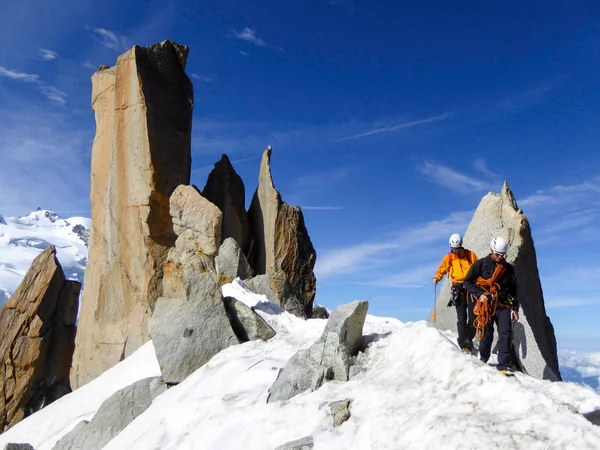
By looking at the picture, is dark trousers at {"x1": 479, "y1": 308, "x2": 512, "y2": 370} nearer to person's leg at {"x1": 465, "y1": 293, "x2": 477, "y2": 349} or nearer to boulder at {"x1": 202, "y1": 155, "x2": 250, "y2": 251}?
person's leg at {"x1": 465, "y1": 293, "x2": 477, "y2": 349}

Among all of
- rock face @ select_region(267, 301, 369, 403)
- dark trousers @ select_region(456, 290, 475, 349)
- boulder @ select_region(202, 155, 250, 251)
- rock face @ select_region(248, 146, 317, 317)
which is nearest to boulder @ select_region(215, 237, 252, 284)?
rock face @ select_region(248, 146, 317, 317)

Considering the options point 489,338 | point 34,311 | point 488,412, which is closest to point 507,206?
point 489,338

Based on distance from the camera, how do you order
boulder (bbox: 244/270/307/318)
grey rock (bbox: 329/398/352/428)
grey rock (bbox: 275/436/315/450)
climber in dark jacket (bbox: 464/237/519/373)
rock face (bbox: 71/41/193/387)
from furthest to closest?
rock face (bbox: 71/41/193/387), boulder (bbox: 244/270/307/318), climber in dark jacket (bbox: 464/237/519/373), grey rock (bbox: 329/398/352/428), grey rock (bbox: 275/436/315/450)

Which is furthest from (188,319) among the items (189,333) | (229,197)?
(229,197)

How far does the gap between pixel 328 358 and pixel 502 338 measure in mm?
2635

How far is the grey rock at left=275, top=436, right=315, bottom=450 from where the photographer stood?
6918 mm

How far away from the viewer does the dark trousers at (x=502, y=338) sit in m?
7.74

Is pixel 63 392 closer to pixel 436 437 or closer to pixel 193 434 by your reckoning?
pixel 193 434

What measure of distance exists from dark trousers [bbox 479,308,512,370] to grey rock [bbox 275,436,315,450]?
8.99 feet

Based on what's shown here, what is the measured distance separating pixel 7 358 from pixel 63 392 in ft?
9.43

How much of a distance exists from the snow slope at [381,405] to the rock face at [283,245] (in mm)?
14108

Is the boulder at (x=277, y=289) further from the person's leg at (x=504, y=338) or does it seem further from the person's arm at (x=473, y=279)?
the person's leg at (x=504, y=338)

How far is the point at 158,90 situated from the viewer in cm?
2342

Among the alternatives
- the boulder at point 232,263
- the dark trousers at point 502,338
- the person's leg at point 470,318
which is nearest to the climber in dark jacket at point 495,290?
the dark trousers at point 502,338
